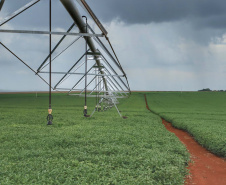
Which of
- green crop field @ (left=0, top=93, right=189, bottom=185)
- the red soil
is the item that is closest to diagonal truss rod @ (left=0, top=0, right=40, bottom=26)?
green crop field @ (left=0, top=93, right=189, bottom=185)

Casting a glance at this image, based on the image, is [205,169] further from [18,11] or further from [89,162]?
[18,11]

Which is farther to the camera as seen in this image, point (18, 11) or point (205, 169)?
point (18, 11)

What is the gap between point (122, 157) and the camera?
787cm

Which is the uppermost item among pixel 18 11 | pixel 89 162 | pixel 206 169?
pixel 18 11

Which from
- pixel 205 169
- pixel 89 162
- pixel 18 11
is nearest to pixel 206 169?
pixel 205 169

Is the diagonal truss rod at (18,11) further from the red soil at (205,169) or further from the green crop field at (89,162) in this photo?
the red soil at (205,169)

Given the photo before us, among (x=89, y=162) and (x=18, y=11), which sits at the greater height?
(x=18, y=11)

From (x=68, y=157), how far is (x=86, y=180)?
6.82ft

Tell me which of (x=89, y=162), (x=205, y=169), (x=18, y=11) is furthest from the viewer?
(x=18, y=11)

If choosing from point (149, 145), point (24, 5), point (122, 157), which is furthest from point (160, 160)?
point (24, 5)

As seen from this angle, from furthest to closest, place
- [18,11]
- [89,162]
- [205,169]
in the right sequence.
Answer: [18,11] < [205,169] < [89,162]

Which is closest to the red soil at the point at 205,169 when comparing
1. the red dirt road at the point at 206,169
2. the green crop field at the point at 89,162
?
the red dirt road at the point at 206,169

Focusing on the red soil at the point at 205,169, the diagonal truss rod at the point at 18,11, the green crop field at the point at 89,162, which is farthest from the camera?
the diagonal truss rod at the point at 18,11

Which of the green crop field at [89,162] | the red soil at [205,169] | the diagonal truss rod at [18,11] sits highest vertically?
the diagonal truss rod at [18,11]
